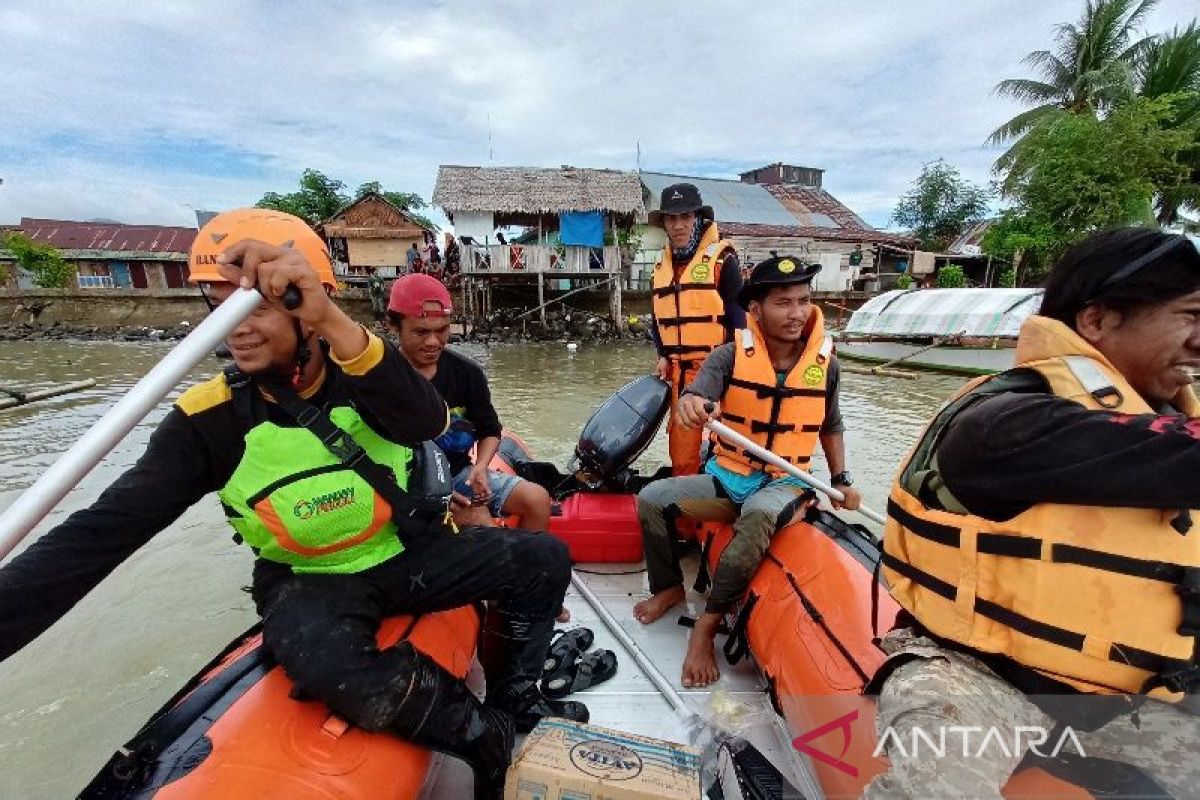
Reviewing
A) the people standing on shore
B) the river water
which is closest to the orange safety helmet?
the people standing on shore

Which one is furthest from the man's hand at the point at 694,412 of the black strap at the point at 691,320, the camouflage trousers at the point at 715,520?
the black strap at the point at 691,320

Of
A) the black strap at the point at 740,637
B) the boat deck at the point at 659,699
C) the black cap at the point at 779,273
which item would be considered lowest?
the boat deck at the point at 659,699

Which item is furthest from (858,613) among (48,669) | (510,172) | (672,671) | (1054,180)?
(510,172)

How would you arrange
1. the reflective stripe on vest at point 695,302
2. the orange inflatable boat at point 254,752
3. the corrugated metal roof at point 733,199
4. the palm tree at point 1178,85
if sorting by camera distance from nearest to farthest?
1. the orange inflatable boat at point 254,752
2. the reflective stripe on vest at point 695,302
3. the palm tree at point 1178,85
4. the corrugated metal roof at point 733,199

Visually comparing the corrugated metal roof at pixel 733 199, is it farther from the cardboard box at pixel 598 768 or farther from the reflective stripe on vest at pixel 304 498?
the cardboard box at pixel 598 768

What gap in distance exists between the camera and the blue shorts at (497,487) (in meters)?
3.07

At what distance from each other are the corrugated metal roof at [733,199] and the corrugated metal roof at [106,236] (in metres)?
28.0

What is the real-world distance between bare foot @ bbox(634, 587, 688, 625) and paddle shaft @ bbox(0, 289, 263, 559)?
2.36 metres

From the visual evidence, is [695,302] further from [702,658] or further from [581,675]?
[581,675]

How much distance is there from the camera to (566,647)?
2.63 meters

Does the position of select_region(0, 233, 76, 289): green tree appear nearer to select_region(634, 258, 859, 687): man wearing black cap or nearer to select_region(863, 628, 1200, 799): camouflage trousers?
select_region(634, 258, 859, 687): man wearing black cap

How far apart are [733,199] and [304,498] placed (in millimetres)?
31023

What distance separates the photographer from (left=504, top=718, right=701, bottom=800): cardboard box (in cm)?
139

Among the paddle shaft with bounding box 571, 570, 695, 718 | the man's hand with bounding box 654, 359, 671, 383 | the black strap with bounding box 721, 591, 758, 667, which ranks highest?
the man's hand with bounding box 654, 359, 671, 383
